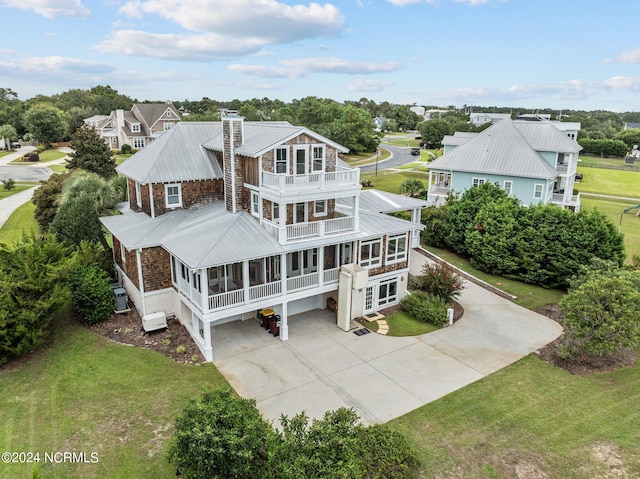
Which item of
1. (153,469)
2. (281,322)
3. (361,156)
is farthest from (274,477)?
(361,156)

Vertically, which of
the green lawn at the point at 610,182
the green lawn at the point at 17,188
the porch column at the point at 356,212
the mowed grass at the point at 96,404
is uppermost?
the porch column at the point at 356,212

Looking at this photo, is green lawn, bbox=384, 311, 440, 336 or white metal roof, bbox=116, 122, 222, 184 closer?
green lawn, bbox=384, 311, 440, 336

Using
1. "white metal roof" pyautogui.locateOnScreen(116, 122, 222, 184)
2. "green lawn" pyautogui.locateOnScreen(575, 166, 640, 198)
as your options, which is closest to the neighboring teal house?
"white metal roof" pyautogui.locateOnScreen(116, 122, 222, 184)

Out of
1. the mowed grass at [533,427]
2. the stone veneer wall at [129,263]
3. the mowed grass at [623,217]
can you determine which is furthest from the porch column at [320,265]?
the mowed grass at [623,217]

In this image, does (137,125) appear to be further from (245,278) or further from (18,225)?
(245,278)

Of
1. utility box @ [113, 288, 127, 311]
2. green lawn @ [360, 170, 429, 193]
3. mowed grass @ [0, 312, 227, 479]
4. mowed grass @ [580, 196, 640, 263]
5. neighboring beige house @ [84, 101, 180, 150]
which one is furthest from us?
neighboring beige house @ [84, 101, 180, 150]

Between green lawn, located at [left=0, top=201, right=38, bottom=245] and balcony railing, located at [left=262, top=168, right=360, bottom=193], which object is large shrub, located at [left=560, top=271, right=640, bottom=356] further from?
green lawn, located at [left=0, top=201, right=38, bottom=245]

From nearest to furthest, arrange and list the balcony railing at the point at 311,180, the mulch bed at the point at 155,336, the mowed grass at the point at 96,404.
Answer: the mowed grass at the point at 96,404 < the mulch bed at the point at 155,336 < the balcony railing at the point at 311,180

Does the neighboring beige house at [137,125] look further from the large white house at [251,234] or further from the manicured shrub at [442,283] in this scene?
the manicured shrub at [442,283]
